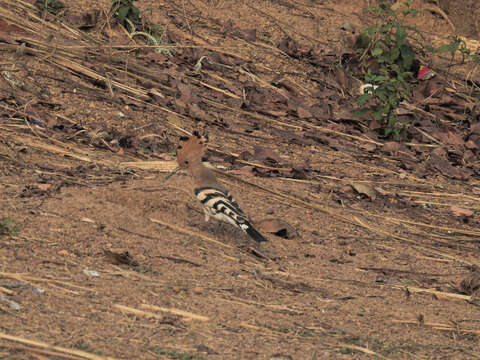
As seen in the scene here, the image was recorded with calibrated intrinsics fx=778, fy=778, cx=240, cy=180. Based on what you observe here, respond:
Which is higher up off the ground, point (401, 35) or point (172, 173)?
point (401, 35)

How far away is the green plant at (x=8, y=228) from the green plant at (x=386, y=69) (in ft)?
12.8

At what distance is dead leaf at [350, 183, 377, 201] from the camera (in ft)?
19.4

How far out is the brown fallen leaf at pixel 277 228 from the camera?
4762 mm

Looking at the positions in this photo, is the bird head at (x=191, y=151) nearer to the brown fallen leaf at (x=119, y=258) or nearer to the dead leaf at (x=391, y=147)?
the brown fallen leaf at (x=119, y=258)

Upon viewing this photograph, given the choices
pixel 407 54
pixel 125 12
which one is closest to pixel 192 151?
pixel 125 12

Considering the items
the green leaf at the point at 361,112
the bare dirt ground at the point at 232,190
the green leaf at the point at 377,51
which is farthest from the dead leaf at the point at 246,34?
the green leaf at the point at 361,112

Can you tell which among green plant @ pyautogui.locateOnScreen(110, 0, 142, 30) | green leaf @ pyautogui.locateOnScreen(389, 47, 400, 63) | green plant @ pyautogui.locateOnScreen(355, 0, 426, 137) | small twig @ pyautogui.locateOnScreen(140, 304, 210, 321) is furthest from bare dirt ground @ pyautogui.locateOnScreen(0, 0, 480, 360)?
green leaf @ pyautogui.locateOnScreen(389, 47, 400, 63)

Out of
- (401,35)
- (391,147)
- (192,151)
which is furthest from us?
(401,35)

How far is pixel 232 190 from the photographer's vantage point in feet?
17.8

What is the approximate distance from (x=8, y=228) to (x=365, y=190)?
2978 mm

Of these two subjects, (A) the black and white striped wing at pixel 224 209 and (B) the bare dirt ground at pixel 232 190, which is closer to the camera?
(B) the bare dirt ground at pixel 232 190

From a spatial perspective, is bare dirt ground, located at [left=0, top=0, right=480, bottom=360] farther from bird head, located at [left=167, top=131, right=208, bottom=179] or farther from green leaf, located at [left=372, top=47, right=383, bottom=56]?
green leaf, located at [left=372, top=47, right=383, bottom=56]

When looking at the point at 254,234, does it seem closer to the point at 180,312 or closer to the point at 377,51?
the point at 180,312

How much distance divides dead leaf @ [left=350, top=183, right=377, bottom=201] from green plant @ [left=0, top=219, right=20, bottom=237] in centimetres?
287
